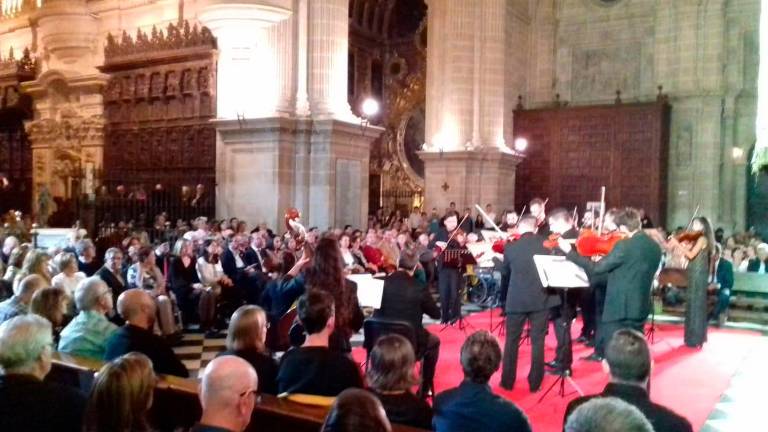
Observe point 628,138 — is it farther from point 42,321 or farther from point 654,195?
point 42,321

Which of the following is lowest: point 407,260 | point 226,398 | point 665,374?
point 665,374

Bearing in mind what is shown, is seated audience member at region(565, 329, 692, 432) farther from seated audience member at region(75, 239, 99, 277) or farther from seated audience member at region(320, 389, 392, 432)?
seated audience member at region(75, 239, 99, 277)

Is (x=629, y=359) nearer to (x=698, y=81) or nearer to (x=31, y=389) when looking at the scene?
(x=31, y=389)

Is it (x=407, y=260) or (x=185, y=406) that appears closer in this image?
(x=185, y=406)

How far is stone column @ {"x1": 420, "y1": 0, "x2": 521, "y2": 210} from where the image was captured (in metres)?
17.3

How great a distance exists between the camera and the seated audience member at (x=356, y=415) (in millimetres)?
2218

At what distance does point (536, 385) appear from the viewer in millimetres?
6363

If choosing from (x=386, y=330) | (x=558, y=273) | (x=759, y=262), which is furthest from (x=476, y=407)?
(x=759, y=262)

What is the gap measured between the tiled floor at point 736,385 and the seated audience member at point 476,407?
118 inches

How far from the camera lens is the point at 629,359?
10.3 feet

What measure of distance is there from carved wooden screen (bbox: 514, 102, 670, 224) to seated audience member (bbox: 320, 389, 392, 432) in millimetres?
16828

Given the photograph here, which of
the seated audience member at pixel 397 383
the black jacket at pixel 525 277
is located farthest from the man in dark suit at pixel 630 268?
the seated audience member at pixel 397 383

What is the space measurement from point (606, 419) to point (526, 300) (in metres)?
4.25

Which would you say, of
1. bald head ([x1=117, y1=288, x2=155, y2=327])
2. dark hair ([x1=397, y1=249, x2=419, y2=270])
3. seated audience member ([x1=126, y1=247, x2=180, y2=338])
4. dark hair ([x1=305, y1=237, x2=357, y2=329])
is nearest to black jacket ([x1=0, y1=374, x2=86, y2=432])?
bald head ([x1=117, y1=288, x2=155, y2=327])
